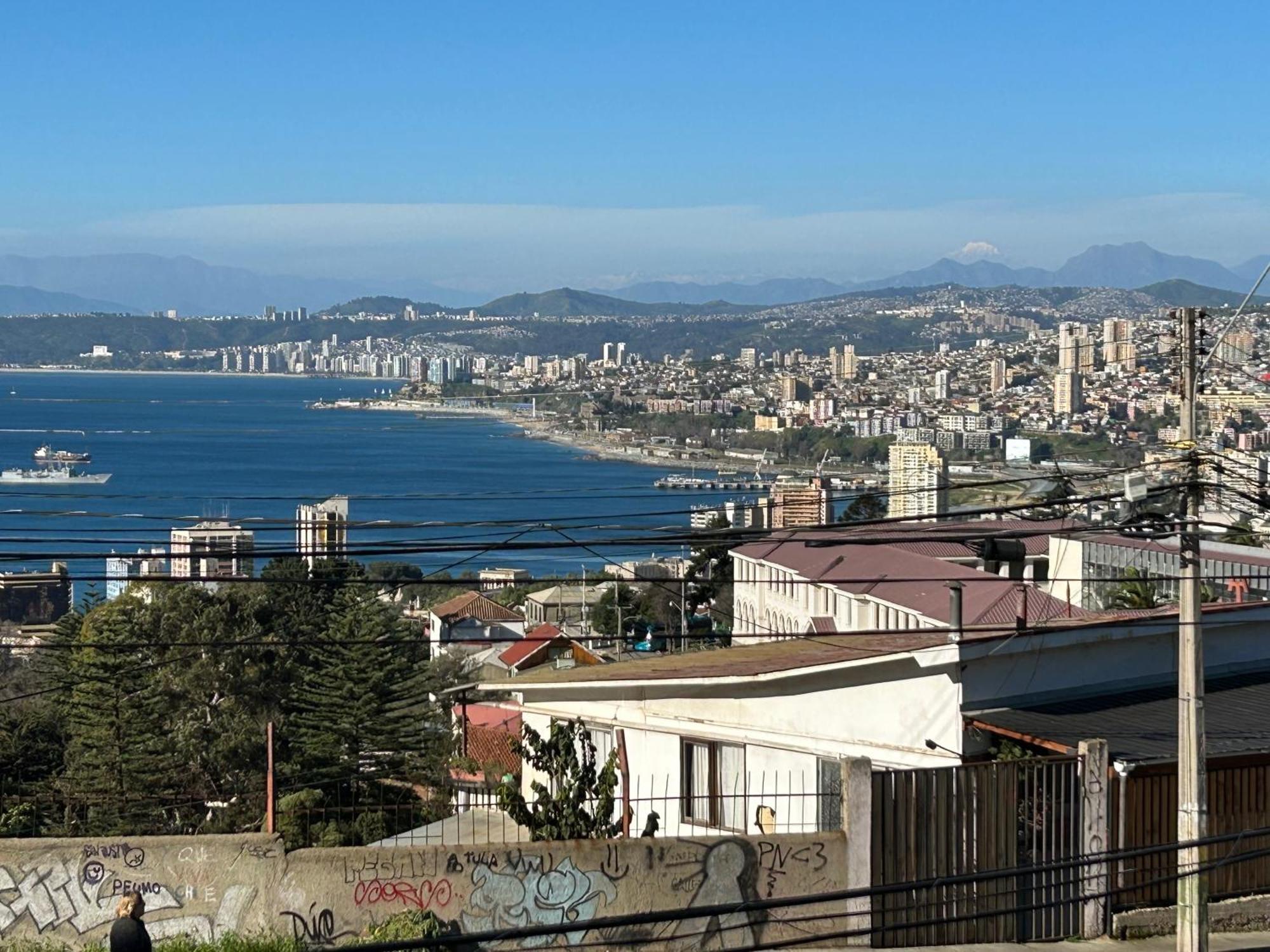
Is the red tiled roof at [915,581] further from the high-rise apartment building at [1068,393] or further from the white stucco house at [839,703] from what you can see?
the high-rise apartment building at [1068,393]

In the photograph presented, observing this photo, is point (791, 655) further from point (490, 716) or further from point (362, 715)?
point (362, 715)

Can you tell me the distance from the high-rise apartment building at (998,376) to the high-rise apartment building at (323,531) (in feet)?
51.1

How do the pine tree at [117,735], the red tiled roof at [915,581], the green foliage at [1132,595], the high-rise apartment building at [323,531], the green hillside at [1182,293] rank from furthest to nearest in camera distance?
1. the green hillside at [1182,293]
2. the pine tree at [117,735]
3. the green foliage at [1132,595]
4. the red tiled roof at [915,581]
5. the high-rise apartment building at [323,531]

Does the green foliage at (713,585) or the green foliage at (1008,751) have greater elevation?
the green foliage at (1008,751)

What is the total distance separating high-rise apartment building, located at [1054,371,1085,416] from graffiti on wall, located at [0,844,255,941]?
65.1 ft

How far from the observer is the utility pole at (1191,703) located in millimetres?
8242

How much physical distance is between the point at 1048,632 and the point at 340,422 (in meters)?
122

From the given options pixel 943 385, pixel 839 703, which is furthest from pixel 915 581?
pixel 943 385

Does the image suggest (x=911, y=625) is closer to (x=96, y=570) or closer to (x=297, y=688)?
(x=297, y=688)

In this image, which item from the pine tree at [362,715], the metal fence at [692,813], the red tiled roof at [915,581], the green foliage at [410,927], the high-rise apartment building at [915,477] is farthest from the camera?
the high-rise apartment building at [915,477]

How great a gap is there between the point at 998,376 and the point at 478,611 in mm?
15962

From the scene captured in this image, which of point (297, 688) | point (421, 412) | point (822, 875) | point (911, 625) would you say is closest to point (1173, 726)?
point (822, 875)

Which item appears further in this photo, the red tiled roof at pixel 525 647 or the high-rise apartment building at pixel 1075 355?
the red tiled roof at pixel 525 647

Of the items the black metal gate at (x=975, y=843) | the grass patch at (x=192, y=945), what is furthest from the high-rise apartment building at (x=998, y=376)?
the grass patch at (x=192, y=945)
